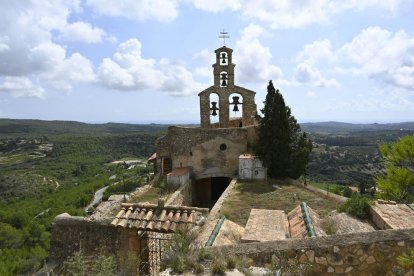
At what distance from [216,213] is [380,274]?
626cm

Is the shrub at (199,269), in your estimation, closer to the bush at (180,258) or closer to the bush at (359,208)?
the bush at (180,258)

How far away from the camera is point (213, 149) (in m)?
20.0

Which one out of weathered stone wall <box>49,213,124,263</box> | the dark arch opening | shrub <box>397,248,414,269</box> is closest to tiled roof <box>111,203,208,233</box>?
weathered stone wall <box>49,213,124,263</box>

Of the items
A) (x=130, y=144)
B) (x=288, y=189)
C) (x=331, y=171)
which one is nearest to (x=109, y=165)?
(x=130, y=144)

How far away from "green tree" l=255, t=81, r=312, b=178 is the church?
30.9 inches

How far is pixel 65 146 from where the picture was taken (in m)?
122

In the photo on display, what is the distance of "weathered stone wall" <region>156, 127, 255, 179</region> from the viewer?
1998 cm

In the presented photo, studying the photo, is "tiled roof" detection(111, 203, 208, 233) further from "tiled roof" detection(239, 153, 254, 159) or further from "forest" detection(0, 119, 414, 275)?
"forest" detection(0, 119, 414, 275)

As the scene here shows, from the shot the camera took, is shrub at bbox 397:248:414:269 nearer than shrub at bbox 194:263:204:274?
Yes

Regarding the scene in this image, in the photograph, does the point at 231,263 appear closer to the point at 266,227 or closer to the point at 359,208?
the point at 266,227

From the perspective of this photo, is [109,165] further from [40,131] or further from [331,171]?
[40,131]

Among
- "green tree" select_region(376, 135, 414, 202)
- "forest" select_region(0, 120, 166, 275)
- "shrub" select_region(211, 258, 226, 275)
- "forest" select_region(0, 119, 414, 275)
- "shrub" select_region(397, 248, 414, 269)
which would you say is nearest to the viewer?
"shrub" select_region(397, 248, 414, 269)

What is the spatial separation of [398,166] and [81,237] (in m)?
9.81

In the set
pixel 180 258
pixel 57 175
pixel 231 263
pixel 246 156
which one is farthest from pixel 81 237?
pixel 57 175
